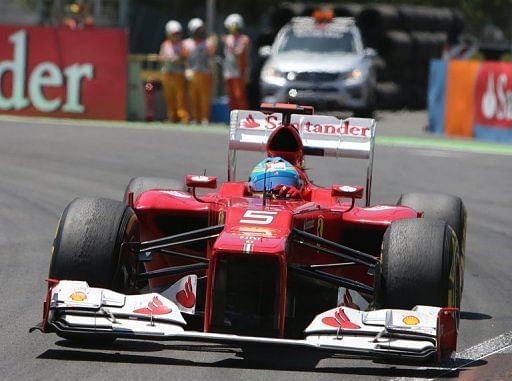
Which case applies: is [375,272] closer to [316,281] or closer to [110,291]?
[316,281]

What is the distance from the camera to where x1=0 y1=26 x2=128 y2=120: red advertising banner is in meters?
26.0

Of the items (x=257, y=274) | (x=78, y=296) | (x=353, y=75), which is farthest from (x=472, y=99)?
(x=78, y=296)

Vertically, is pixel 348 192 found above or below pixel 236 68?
above

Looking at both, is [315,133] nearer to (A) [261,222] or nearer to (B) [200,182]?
(B) [200,182]

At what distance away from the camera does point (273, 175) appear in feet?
31.2

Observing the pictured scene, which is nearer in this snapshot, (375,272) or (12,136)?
(375,272)

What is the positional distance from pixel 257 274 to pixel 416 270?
0.87 meters

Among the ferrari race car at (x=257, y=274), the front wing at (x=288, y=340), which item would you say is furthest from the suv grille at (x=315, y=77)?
the front wing at (x=288, y=340)

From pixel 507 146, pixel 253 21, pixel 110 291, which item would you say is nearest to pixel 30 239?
pixel 110 291

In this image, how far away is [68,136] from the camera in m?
22.9

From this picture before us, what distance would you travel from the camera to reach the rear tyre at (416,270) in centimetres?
805

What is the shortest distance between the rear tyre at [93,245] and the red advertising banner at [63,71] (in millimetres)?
17692

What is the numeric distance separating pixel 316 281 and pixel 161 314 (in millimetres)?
1257

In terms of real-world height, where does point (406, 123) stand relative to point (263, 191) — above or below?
below
